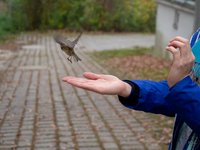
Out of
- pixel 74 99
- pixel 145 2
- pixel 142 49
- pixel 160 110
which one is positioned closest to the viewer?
pixel 160 110

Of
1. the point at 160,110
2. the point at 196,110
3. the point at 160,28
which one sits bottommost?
the point at 160,28

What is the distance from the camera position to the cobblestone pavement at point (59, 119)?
5711 millimetres

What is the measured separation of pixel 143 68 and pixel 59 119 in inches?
221

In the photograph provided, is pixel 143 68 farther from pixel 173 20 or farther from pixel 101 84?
pixel 101 84

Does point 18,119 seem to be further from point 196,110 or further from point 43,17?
point 43,17

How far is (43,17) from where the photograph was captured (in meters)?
22.3

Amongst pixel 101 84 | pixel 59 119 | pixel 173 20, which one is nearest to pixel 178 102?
pixel 101 84

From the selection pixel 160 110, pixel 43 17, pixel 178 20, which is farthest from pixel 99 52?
pixel 160 110

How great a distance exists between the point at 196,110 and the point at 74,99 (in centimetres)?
659

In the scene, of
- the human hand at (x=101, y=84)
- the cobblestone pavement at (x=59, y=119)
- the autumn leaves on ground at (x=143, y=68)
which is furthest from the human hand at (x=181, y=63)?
the autumn leaves on ground at (x=143, y=68)

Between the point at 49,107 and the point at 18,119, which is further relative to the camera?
the point at 49,107

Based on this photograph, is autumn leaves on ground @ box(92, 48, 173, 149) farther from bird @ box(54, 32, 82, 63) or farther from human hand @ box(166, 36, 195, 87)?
bird @ box(54, 32, 82, 63)

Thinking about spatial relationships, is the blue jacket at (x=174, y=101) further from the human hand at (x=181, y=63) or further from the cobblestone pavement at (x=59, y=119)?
the cobblestone pavement at (x=59, y=119)

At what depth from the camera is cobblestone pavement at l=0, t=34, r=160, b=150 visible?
571 centimetres
